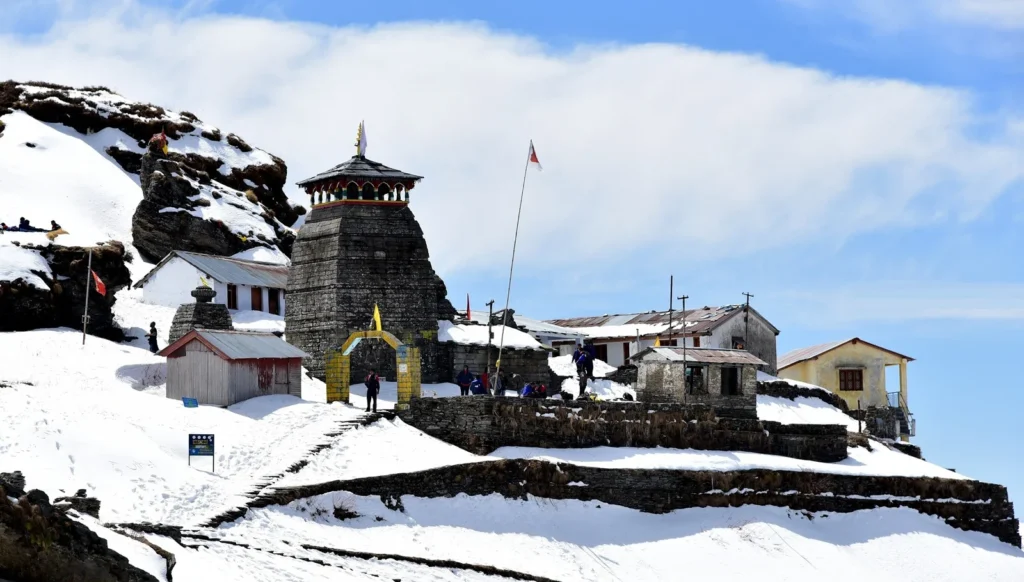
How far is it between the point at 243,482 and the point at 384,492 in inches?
146

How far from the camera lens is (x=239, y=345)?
3791cm

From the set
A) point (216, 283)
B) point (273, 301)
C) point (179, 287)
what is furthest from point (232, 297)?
point (179, 287)

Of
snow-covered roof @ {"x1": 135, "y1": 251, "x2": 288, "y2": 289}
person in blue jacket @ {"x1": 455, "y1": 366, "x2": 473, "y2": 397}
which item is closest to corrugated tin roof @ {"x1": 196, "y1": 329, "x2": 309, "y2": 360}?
person in blue jacket @ {"x1": 455, "y1": 366, "x2": 473, "y2": 397}

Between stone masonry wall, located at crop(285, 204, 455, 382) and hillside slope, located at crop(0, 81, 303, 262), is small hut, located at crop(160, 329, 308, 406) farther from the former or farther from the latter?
hillside slope, located at crop(0, 81, 303, 262)

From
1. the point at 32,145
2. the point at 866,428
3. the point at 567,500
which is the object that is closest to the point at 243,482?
the point at 567,500

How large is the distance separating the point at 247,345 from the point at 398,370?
471cm

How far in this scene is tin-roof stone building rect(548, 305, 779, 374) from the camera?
201ft

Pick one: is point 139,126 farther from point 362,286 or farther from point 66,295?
point 362,286

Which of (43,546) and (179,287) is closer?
(43,546)

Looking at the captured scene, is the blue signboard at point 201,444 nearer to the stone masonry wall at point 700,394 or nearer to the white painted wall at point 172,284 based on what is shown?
the stone masonry wall at point 700,394

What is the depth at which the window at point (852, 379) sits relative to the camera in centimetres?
6166

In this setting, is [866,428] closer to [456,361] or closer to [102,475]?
[456,361]

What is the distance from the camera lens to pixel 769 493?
122ft

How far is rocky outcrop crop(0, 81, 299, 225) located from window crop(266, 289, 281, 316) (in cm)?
1824
